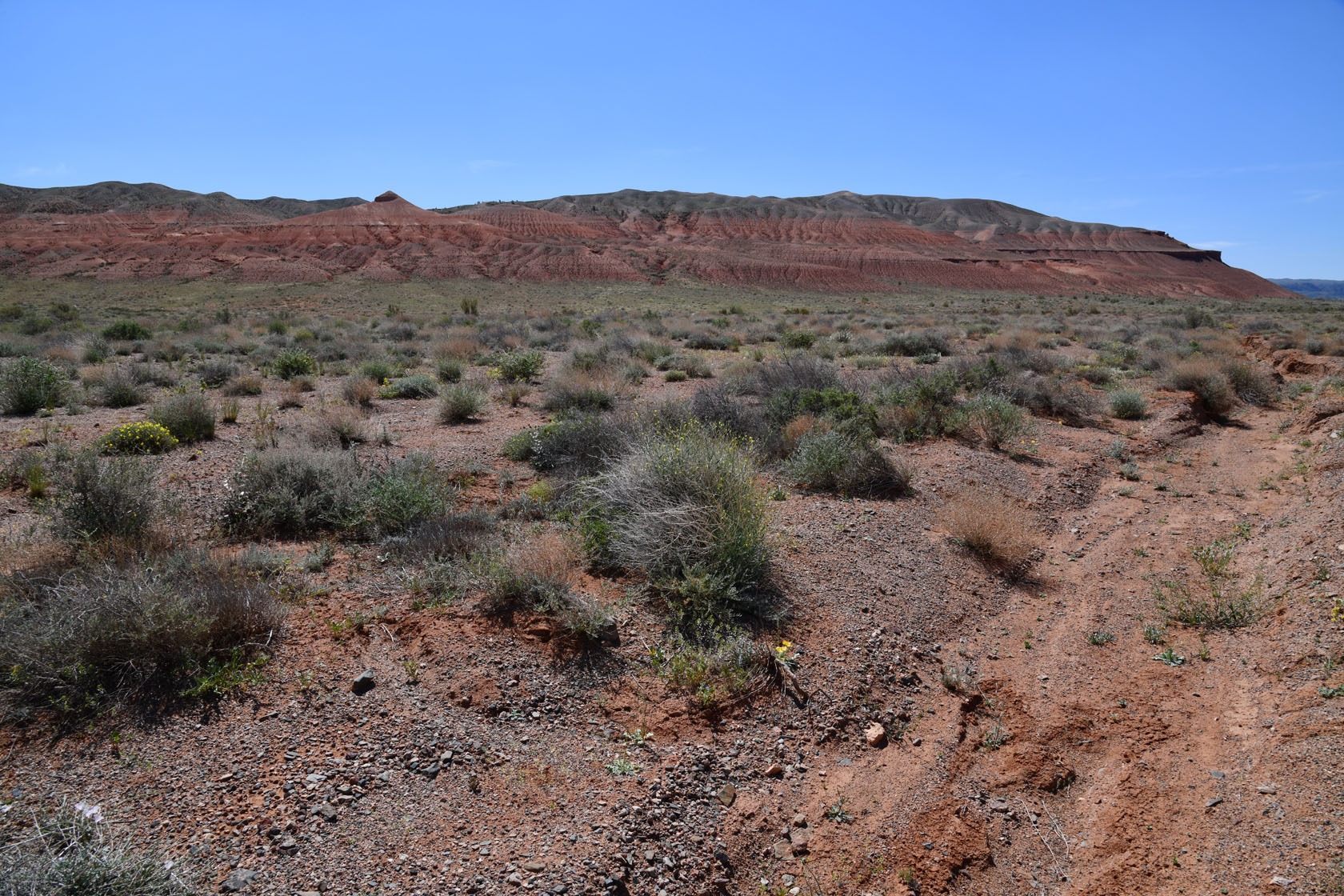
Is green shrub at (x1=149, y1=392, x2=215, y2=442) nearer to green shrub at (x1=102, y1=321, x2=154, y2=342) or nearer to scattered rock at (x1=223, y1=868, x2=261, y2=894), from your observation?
scattered rock at (x1=223, y1=868, x2=261, y2=894)

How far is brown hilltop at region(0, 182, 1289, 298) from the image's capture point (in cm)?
5584

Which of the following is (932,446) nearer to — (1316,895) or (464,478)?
(464,478)

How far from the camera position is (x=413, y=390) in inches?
487

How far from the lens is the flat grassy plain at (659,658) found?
10.4 feet

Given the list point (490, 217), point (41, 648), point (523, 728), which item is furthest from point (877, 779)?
point (490, 217)

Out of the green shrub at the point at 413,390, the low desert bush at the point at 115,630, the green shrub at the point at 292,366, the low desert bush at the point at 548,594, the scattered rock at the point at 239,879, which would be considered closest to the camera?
the scattered rock at the point at 239,879

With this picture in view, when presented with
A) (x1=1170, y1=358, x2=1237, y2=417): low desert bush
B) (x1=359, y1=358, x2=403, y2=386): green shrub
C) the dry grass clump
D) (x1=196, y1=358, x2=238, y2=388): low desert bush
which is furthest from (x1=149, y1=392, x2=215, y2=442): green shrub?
(x1=1170, y1=358, x2=1237, y2=417): low desert bush

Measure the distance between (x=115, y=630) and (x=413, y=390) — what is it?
9.06 meters

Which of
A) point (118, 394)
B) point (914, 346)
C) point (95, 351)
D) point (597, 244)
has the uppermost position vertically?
point (597, 244)

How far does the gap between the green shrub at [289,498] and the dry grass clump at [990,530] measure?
5.35m

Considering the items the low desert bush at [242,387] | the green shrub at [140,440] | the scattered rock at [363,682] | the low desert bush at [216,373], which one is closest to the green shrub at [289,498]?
the scattered rock at [363,682]

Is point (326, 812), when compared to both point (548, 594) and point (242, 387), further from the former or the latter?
point (242, 387)

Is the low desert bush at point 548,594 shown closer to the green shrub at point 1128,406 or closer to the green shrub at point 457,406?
the green shrub at point 457,406

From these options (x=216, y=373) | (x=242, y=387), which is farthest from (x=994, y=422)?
(x=216, y=373)
